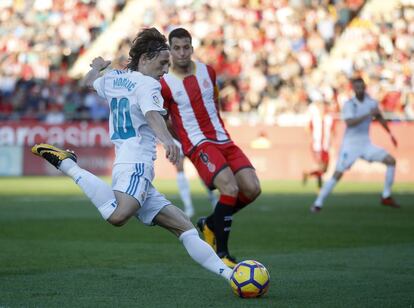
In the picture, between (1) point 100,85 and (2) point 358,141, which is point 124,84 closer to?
(1) point 100,85

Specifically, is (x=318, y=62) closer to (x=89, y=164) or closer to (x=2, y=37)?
(x=89, y=164)

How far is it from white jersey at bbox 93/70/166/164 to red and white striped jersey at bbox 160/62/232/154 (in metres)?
2.56

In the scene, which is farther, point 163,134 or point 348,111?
point 348,111

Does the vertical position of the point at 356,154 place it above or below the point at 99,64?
below

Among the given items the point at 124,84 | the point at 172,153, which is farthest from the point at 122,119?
the point at 172,153

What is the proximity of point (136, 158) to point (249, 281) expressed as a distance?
134 centimetres

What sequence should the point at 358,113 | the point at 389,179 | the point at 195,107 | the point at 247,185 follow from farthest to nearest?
the point at 389,179, the point at 358,113, the point at 195,107, the point at 247,185

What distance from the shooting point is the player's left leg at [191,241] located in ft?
25.7

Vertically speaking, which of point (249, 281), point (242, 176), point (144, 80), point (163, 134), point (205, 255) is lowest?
point (249, 281)

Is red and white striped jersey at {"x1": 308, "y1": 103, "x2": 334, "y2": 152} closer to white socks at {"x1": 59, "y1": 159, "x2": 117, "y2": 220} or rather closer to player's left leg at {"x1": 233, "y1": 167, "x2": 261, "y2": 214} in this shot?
player's left leg at {"x1": 233, "y1": 167, "x2": 261, "y2": 214}

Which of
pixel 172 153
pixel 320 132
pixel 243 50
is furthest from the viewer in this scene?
pixel 243 50

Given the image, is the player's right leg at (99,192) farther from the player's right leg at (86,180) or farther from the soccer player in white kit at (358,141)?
the soccer player in white kit at (358,141)

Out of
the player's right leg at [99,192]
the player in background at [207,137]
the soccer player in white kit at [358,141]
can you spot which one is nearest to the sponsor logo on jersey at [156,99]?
the player's right leg at [99,192]

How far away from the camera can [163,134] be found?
7363 mm
